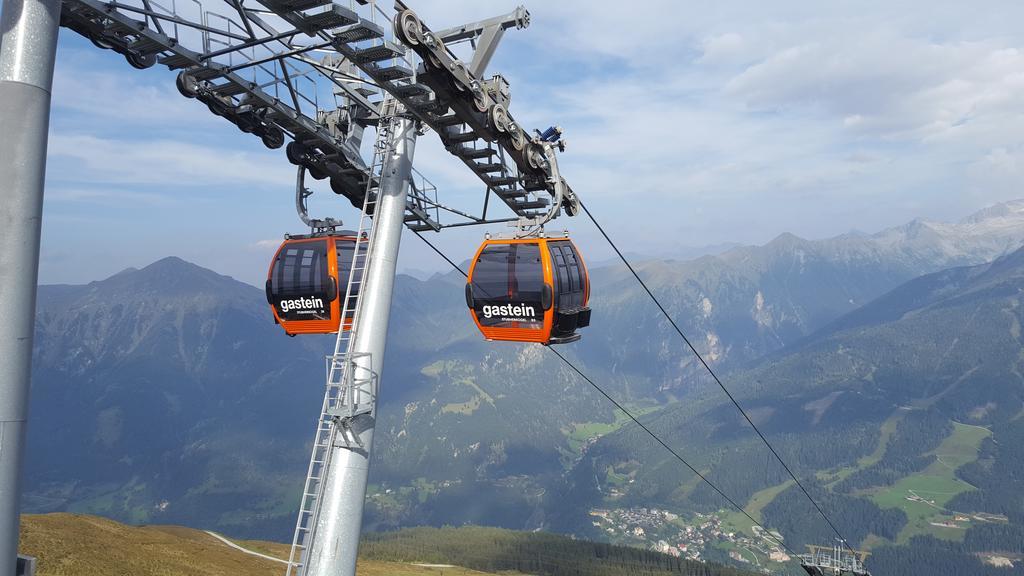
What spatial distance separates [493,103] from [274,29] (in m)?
4.46

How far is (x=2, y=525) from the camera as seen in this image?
6203 mm

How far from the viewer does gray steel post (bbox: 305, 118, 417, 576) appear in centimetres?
1322

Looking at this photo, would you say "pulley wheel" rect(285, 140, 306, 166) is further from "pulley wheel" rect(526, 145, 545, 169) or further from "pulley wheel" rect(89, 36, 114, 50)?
"pulley wheel" rect(526, 145, 545, 169)

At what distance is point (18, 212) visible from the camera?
620 cm

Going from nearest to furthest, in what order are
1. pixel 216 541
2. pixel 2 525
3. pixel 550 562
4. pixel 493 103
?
pixel 2 525 → pixel 493 103 → pixel 216 541 → pixel 550 562

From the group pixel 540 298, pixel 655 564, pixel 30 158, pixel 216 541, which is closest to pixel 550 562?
pixel 655 564

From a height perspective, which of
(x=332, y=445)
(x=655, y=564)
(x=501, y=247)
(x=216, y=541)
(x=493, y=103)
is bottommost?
(x=655, y=564)

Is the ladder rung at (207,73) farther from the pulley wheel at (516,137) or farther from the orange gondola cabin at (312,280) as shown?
the pulley wheel at (516,137)

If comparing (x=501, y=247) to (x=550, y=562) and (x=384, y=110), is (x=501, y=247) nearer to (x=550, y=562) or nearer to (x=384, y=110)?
(x=384, y=110)

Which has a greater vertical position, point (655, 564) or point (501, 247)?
point (501, 247)

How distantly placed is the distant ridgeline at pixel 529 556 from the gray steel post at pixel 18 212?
160 metres

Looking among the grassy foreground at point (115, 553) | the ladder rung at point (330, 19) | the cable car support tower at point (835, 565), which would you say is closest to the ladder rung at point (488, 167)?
the ladder rung at point (330, 19)

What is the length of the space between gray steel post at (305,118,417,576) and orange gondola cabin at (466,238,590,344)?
171 inches

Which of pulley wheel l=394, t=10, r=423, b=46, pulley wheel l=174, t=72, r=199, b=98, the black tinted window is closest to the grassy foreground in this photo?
the black tinted window
